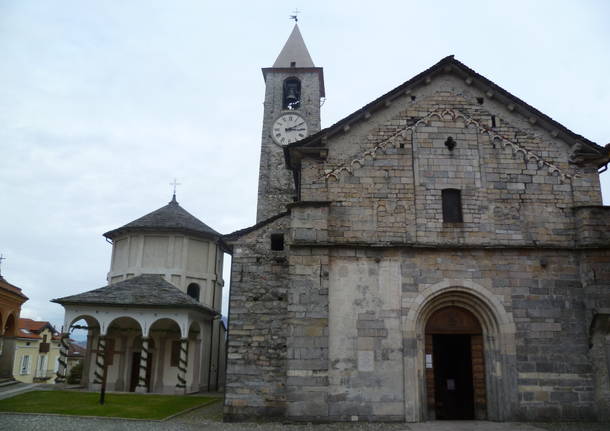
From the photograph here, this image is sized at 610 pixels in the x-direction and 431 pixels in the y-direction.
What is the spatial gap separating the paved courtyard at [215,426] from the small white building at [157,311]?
476 centimetres

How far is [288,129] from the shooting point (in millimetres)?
26656

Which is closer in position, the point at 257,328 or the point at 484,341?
the point at 484,341

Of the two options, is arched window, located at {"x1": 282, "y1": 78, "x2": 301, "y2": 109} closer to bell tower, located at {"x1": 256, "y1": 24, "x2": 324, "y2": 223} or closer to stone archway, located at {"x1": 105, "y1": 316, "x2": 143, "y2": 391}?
bell tower, located at {"x1": 256, "y1": 24, "x2": 324, "y2": 223}

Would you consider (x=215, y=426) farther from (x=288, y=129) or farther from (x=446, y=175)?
(x=288, y=129)

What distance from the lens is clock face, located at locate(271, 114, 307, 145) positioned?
26359 mm

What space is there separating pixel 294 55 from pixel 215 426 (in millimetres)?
22868

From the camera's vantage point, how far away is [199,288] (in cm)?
2689

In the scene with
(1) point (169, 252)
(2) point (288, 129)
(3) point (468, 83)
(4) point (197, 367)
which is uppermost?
(2) point (288, 129)

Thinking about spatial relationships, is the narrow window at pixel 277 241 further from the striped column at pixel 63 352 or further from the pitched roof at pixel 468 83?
the striped column at pixel 63 352

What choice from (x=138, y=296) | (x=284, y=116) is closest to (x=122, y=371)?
(x=138, y=296)

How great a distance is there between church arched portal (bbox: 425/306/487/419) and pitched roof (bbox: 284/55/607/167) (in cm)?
603

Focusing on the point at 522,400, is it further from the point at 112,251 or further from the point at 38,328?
the point at 38,328

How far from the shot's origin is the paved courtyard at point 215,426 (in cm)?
1134

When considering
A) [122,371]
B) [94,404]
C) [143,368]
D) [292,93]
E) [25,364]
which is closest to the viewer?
[94,404]
